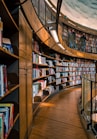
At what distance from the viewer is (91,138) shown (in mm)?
3049

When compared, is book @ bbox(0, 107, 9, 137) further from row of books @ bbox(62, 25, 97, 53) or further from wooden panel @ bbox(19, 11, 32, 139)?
row of books @ bbox(62, 25, 97, 53)

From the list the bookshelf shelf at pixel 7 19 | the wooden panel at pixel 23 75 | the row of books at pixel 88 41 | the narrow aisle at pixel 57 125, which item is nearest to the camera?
the bookshelf shelf at pixel 7 19

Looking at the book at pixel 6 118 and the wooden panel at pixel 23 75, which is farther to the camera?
the wooden panel at pixel 23 75

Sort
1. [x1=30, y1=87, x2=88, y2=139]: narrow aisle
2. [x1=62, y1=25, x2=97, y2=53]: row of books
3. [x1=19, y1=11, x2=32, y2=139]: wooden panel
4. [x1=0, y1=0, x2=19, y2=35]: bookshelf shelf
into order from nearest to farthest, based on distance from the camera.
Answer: [x1=0, y1=0, x2=19, y2=35]: bookshelf shelf < [x1=19, y1=11, x2=32, y2=139]: wooden panel < [x1=30, y1=87, x2=88, y2=139]: narrow aisle < [x1=62, y1=25, x2=97, y2=53]: row of books

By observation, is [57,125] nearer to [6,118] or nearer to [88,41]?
[6,118]

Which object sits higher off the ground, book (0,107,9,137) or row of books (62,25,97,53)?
row of books (62,25,97,53)

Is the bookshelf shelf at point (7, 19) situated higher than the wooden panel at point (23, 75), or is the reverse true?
the bookshelf shelf at point (7, 19)

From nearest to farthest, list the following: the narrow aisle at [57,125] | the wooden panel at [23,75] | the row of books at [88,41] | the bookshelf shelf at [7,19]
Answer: the bookshelf shelf at [7,19], the wooden panel at [23,75], the narrow aisle at [57,125], the row of books at [88,41]

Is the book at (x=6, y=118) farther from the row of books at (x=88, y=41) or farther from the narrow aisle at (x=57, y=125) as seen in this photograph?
the row of books at (x=88, y=41)

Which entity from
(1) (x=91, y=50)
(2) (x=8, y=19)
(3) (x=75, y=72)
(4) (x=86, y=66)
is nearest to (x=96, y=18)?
(1) (x=91, y=50)

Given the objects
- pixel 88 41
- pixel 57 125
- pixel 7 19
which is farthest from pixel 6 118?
pixel 88 41

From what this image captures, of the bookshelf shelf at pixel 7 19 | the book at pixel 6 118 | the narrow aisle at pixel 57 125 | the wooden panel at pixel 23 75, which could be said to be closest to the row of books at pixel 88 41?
the narrow aisle at pixel 57 125

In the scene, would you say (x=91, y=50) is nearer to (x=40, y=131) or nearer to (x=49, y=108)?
(x=49, y=108)

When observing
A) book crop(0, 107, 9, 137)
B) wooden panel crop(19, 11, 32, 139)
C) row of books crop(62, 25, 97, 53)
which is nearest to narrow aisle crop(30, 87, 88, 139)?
wooden panel crop(19, 11, 32, 139)
